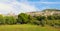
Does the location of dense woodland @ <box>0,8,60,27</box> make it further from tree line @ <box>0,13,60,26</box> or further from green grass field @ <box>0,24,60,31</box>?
green grass field @ <box>0,24,60,31</box>

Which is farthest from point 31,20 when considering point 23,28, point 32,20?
point 23,28

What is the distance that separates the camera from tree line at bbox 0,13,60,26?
607cm

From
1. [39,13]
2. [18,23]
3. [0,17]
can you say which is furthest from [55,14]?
[0,17]

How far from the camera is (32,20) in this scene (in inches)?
245

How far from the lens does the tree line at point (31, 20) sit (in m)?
6.07

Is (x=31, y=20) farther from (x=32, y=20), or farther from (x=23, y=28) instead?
(x=23, y=28)

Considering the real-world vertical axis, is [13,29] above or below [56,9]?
below

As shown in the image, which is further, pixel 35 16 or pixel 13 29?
pixel 35 16

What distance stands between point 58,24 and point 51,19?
0.32 m

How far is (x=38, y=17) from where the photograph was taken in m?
6.23

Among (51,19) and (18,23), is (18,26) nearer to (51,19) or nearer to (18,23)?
(18,23)

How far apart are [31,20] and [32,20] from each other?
0.17ft

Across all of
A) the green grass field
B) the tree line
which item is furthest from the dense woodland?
the green grass field

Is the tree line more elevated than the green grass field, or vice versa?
the tree line
